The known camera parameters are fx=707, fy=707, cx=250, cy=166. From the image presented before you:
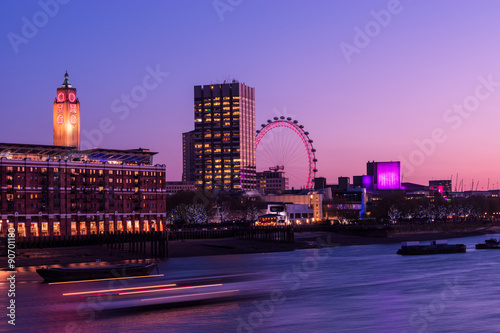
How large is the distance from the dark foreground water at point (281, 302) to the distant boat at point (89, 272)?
1713 mm

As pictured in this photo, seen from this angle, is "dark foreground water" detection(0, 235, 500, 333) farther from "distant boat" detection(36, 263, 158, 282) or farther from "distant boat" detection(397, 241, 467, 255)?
"distant boat" detection(397, 241, 467, 255)

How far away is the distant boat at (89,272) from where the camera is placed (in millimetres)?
84938

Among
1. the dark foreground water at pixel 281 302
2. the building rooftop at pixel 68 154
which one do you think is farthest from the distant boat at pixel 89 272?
the building rooftop at pixel 68 154

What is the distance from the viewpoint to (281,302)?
69688 mm

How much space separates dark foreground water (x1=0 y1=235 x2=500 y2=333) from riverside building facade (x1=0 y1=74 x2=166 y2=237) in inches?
2397

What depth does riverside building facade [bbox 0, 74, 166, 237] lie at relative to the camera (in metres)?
154

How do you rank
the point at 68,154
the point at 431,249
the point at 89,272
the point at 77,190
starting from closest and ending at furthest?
the point at 89,272
the point at 431,249
the point at 77,190
the point at 68,154

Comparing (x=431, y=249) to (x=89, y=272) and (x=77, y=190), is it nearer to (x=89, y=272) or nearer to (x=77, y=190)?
(x=89, y=272)

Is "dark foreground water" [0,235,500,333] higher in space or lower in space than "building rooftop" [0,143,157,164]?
lower

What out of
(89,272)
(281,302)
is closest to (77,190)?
(89,272)

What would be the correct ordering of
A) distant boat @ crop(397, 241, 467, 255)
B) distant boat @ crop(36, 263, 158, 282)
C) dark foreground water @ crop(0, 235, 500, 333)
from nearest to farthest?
1. dark foreground water @ crop(0, 235, 500, 333)
2. distant boat @ crop(36, 263, 158, 282)
3. distant boat @ crop(397, 241, 467, 255)

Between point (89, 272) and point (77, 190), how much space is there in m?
82.6

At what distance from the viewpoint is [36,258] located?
109 meters

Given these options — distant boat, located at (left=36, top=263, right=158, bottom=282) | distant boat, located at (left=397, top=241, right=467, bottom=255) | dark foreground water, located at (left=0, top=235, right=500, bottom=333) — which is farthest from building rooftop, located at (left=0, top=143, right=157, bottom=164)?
distant boat, located at (left=36, top=263, right=158, bottom=282)
